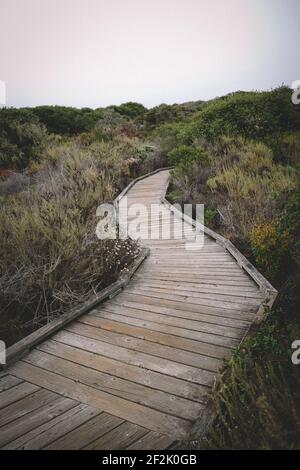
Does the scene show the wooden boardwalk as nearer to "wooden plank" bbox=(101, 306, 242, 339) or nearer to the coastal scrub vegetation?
"wooden plank" bbox=(101, 306, 242, 339)

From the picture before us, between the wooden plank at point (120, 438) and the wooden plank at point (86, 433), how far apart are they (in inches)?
1.4

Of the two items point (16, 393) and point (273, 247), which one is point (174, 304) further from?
point (16, 393)

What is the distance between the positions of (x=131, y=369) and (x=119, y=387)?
0.22 m

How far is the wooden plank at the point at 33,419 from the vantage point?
6.33ft

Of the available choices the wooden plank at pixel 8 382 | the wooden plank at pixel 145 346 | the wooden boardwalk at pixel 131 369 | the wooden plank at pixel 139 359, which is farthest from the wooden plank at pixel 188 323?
the wooden plank at pixel 8 382

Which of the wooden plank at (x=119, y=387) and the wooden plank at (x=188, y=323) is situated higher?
the wooden plank at (x=188, y=323)

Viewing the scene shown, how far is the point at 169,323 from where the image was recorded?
319cm

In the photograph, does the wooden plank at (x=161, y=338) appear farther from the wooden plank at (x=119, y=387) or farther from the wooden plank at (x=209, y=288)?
the wooden plank at (x=209, y=288)

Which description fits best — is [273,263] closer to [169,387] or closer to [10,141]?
[169,387]

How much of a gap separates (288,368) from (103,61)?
75386 mm

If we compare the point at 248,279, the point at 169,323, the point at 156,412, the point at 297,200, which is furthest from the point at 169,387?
the point at 297,200
